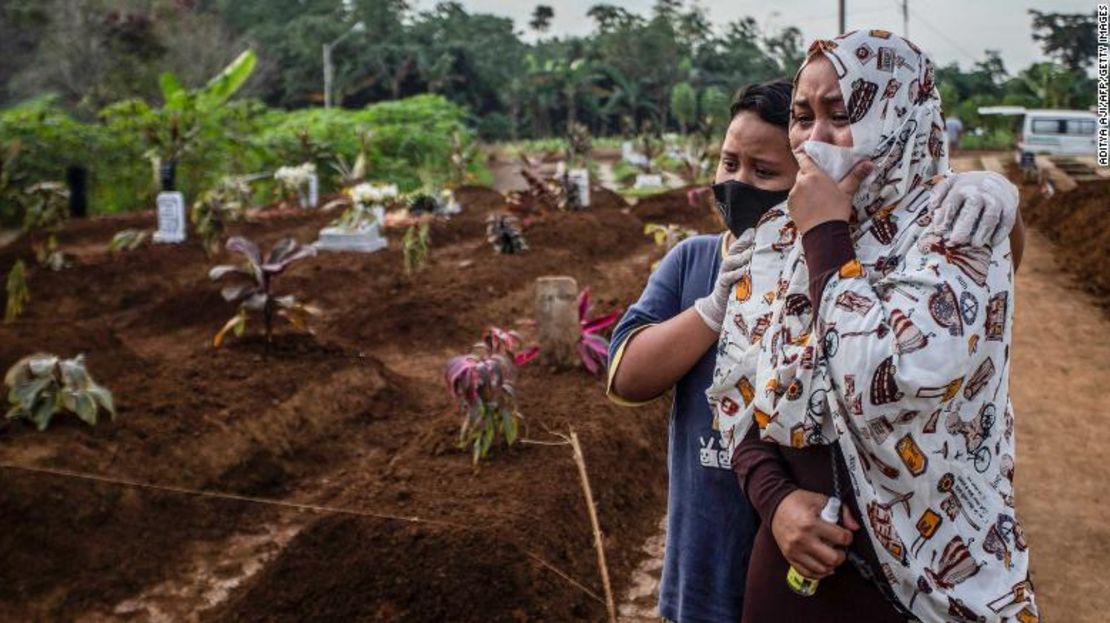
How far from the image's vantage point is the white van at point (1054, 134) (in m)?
21.8

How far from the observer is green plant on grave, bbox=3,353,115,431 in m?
4.28

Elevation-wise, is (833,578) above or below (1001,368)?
below

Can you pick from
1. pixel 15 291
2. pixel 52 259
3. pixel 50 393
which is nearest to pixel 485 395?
pixel 50 393

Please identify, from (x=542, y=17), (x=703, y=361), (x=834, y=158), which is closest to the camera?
(x=834, y=158)

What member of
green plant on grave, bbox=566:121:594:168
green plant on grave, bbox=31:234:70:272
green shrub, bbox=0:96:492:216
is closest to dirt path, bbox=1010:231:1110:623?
green plant on grave, bbox=31:234:70:272

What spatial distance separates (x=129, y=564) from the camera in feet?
11.8

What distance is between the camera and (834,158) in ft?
4.36

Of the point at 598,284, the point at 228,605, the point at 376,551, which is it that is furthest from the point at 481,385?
the point at 598,284

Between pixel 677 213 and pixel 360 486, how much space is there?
11.1 m

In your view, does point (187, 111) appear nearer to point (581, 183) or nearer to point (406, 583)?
point (581, 183)

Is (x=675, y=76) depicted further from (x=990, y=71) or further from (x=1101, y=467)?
(x=1101, y=467)

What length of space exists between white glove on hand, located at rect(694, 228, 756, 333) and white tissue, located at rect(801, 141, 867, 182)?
0.22 meters

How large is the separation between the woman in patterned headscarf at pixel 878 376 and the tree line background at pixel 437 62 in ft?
77.2

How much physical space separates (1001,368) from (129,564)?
130 inches
